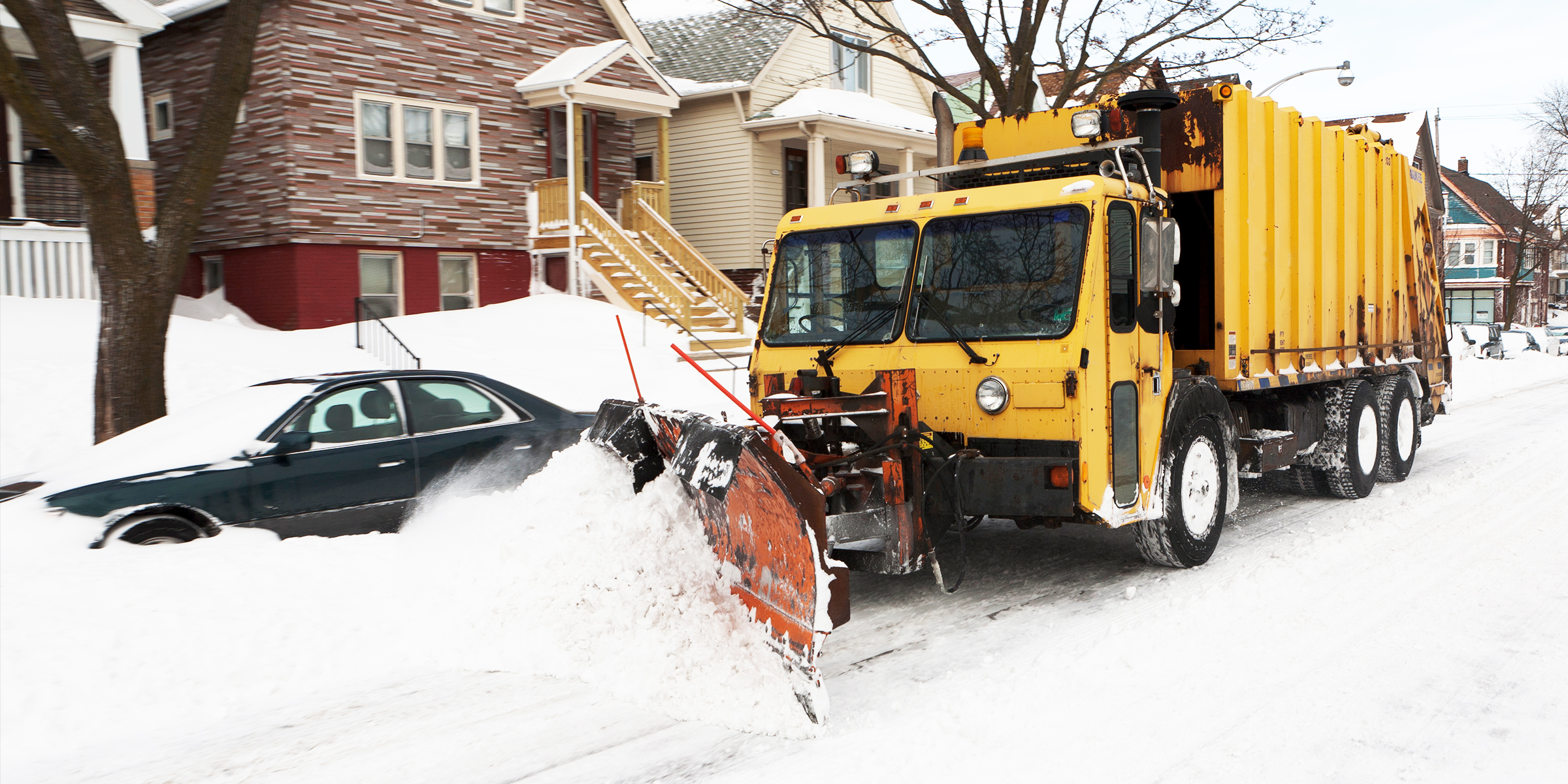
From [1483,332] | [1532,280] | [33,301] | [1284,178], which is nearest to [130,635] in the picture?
[1284,178]

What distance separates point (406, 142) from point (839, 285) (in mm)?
15839

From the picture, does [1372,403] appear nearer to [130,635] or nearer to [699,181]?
[130,635]

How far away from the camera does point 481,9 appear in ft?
70.3

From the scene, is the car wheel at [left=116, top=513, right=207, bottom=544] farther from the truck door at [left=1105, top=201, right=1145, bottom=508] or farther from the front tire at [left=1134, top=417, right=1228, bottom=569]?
the front tire at [left=1134, top=417, right=1228, bottom=569]

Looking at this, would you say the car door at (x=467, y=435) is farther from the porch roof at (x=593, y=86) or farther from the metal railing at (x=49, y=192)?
the porch roof at (x=593, y=86)

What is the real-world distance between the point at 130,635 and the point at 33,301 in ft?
44.2

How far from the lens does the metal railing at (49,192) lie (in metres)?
18.5

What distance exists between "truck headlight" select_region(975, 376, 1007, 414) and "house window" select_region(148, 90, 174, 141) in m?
20.5

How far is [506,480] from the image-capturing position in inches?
310

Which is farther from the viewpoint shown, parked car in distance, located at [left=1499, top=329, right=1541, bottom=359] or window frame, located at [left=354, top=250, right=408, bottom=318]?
parked car in distance, located at [left=1499, top=329, right=1541, bottom=359]

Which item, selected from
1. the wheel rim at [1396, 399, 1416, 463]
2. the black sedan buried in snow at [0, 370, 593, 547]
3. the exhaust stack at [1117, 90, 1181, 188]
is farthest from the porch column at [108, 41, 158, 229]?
the wheel rim at [1396, 399, 1416, 463]

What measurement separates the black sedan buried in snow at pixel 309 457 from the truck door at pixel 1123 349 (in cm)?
398

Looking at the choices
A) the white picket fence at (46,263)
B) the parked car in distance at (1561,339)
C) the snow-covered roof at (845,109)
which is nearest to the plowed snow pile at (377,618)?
the white picket fence at (46,263)

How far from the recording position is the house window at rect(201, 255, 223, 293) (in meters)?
21.0
